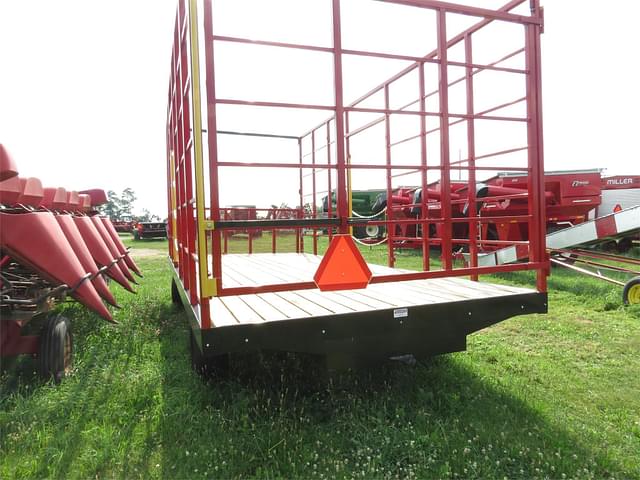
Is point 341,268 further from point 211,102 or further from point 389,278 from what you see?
point 211,102

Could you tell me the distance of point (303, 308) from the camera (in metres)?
2.86

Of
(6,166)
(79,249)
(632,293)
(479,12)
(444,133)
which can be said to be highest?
(479,12)

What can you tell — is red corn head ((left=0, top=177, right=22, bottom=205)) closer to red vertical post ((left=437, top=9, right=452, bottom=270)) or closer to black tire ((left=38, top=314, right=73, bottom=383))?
black tire ((left=38, top=314, right=73, bottom=383))

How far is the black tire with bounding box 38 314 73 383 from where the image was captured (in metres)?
3.36

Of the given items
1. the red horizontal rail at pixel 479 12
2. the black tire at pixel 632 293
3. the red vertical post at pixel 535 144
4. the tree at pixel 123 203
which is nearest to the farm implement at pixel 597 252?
the black tire at pixel 632 293

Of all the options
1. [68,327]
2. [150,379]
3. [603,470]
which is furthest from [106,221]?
[603,470]

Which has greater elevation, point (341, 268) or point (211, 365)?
point (341, 268)

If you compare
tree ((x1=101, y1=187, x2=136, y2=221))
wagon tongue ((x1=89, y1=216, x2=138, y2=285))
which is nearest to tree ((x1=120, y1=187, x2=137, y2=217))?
tree ((x1=101, y1=187, x2=136, y2=221))

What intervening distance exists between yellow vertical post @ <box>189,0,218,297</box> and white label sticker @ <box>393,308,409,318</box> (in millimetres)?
1127

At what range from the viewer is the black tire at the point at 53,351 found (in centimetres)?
336

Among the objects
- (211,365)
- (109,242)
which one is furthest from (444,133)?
(109,242)

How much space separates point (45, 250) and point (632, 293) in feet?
21.5

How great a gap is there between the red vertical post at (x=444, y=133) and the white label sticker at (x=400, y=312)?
29.1 inches

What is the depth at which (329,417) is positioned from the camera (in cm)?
285
